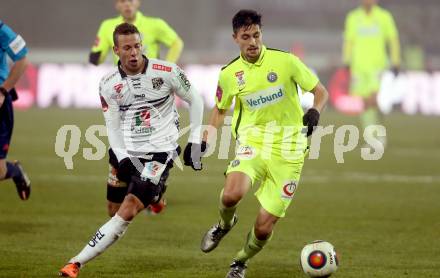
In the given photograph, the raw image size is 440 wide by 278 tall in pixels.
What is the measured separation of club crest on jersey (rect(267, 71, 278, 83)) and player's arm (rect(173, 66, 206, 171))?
62 centimetres

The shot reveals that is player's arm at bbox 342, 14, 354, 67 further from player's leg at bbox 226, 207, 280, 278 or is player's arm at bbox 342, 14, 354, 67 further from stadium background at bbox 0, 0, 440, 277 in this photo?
player's leg at bbox 226, 207, 280, 278

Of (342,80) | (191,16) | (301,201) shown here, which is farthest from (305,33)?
(301,201)

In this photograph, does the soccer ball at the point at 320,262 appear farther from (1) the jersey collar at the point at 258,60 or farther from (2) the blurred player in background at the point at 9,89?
(2) the blurred player in background at the point at 9,89

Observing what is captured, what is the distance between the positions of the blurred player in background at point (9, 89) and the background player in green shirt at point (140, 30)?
2420 mm

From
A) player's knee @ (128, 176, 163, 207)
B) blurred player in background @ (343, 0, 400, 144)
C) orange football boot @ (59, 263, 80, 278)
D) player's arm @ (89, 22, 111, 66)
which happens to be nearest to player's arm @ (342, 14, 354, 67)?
blurred player in background @ (343, 0, 400, 144)

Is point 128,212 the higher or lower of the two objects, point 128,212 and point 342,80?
the lower

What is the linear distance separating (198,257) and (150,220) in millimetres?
2298

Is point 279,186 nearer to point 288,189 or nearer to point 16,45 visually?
point 288,189

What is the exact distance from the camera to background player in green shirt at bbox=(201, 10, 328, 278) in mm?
8477

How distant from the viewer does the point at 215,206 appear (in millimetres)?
12781

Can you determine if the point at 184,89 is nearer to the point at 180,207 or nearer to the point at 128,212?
the point at 128,212

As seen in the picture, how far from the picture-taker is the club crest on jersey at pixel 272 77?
869cm

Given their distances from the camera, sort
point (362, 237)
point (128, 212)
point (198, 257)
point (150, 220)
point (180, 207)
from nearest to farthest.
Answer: point (128, 212), point (198, 257), point (362, 237), point (150, 220), point (180, 207)

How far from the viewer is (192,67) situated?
27.8 meters
